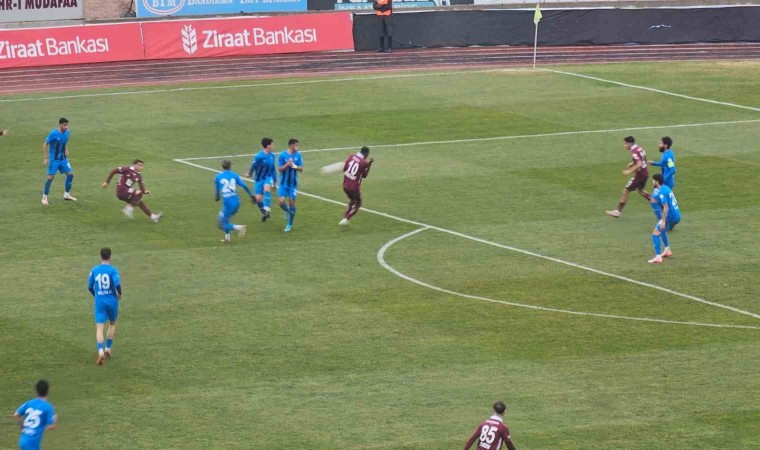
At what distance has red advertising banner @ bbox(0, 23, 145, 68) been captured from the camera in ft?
170

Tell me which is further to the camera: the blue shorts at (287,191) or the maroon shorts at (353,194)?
the blue shorts at (287,191)

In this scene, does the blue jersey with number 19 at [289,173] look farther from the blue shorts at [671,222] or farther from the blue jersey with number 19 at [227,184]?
the blue shorts at [671,222]

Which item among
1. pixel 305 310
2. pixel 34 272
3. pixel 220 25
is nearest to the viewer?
pixel 305 310

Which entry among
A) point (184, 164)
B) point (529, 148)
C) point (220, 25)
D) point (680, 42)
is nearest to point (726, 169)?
point (529, 148)

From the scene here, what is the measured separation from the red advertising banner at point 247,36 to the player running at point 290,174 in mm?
26425

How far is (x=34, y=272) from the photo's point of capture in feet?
86.0

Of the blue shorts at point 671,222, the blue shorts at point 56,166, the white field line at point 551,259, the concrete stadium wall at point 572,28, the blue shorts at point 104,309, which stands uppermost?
the concrete stadium wall at point 572,28

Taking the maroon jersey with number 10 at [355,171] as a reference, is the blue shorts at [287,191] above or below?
below

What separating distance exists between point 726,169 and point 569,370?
1689 cm

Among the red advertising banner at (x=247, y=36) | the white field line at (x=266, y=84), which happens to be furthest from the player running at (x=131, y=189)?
the red advertising banner at (x=247, y=36)

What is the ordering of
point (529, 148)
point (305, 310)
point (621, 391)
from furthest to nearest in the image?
point (529, 148), point (305, 310), point (621, 391)

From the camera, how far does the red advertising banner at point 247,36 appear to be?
54.1 m

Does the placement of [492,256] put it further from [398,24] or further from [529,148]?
[398,24]

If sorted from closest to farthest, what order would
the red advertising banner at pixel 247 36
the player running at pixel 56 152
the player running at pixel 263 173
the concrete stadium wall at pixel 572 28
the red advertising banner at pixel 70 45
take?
the player running at pixel 263 173 < the player running at pixel 56 152 < the red advertising banner at pixel 70 45 < the red advertising banner at pixel 247 36 < the concrete stadium wall at pixel 572 28
